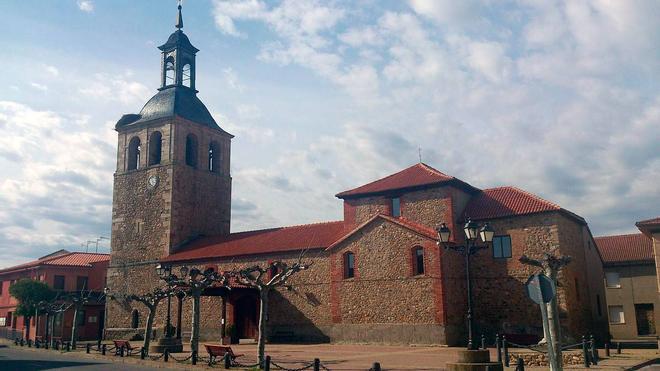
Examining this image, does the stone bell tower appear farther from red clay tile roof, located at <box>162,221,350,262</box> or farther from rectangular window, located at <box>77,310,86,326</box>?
rectangular window, located at <box>77,310,86,326</box>

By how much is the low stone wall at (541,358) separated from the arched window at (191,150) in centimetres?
2847

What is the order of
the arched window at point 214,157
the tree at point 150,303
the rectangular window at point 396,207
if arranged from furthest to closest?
1. the arched window at point 214,157
2. the rectangular window at point 396,207
3. the tree at point 150,303

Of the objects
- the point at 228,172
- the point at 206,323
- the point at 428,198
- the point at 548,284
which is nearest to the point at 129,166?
the point at 228,172

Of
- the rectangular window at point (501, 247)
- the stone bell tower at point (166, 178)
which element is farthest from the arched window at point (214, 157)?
the rectangular window at point (501, 247)

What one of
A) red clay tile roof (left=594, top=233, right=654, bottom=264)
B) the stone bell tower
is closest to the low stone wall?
red clay tile roof (left=594, top=233, right=654, bottom=264)

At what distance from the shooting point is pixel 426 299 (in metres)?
26.1

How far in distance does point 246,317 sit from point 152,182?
13309mm

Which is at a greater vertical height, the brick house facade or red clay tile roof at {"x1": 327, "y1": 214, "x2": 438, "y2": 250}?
red clay tile roof at {"x1": 327, "y1": 214, "x2": 438, "y2": 250}

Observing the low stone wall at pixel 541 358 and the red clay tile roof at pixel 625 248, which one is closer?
the low stone wall at pixel 541 358

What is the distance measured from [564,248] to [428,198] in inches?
273

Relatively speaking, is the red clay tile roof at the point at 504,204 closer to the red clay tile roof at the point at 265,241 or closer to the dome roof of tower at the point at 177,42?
the red clay tile roof at the point at 265,241

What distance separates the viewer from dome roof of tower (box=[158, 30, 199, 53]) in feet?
134

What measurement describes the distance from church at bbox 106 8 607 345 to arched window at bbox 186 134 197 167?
82 cm

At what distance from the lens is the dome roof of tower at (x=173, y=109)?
3988 centimetres
